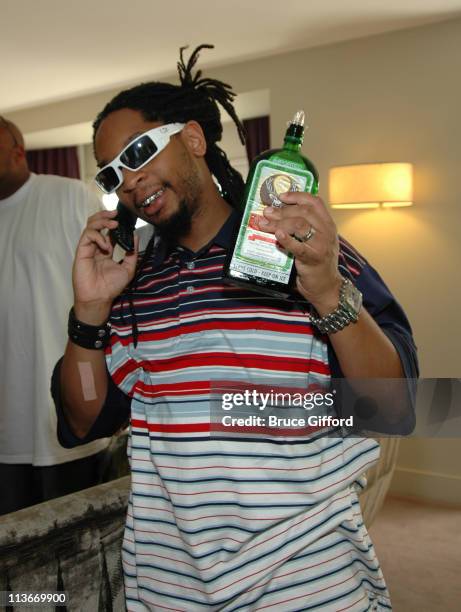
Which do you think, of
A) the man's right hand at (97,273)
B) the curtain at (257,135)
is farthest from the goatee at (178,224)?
the curtain at (257,135)

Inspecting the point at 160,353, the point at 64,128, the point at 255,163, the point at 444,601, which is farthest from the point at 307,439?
the point at 64,128

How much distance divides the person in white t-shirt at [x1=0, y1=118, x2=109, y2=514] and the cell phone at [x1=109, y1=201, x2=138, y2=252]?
739 millimetres

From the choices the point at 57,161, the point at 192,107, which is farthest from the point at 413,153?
the point at 57,161

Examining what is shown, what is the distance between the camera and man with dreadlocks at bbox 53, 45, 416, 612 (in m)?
0.94

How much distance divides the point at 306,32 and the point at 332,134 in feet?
2.15

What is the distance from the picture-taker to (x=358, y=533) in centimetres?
98

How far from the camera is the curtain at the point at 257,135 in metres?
5.77

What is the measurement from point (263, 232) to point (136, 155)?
0.27 meters

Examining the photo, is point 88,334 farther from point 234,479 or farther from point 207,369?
point 234,479

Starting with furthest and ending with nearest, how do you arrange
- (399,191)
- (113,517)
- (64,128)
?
(64,128) → (399,191) → (113,517)

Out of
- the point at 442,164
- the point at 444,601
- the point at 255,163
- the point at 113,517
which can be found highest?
the point at 442,164

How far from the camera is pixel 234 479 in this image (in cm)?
96

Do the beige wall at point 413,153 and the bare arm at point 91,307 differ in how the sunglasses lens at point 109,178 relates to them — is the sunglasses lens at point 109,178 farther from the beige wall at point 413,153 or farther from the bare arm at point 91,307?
the beige wall at point 413,153

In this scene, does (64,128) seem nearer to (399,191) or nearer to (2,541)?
A: (399,191)
